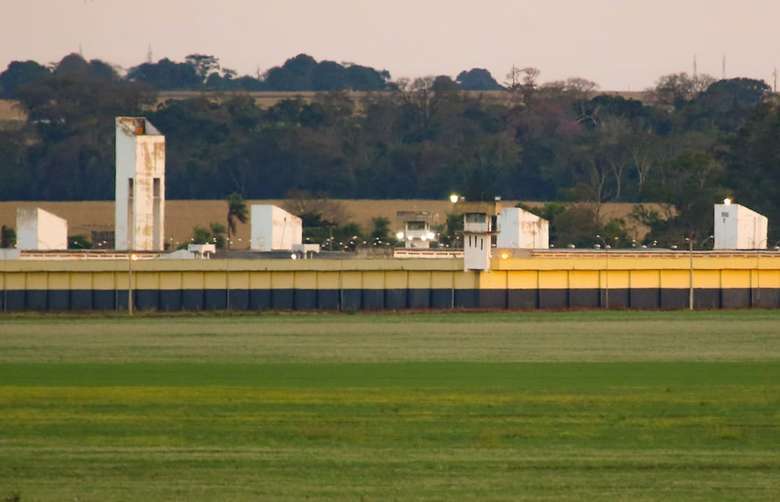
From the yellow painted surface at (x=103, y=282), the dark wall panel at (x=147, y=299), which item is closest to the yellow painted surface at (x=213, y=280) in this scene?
the dark wall panel at (x=147, y=299)

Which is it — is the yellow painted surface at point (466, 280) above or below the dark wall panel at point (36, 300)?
above

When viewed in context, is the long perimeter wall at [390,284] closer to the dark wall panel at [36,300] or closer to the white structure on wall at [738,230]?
the dark wall panel at [36,300]

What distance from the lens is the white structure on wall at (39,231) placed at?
305ft

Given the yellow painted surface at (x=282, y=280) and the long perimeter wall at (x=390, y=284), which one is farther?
the yellow painted surface at (x=282, y=280)

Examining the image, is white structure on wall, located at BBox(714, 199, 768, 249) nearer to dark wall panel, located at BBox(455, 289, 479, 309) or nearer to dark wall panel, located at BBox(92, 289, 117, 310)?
dark wall panel, located at BBox(455, 289, 479, 309)

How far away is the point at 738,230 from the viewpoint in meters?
99.1

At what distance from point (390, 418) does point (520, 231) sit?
62050 millimetres

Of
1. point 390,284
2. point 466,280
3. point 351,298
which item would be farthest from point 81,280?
point 466,280

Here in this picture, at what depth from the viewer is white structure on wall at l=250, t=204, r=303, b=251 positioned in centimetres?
9581

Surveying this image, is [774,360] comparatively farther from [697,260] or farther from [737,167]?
[737,167]

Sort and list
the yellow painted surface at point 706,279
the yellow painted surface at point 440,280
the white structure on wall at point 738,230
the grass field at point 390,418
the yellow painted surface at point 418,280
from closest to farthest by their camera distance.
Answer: the grass field at point 390,418, the yellow painted surface at point 418,280, the yellow painted surface at point 440,280, the yellow painted surface at point 706,279, the white structure on wall at point 738,230

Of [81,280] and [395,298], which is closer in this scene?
[81,280]

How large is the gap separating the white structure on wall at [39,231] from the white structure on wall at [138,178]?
334 centimetres

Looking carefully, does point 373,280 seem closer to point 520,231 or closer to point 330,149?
point 520,231
